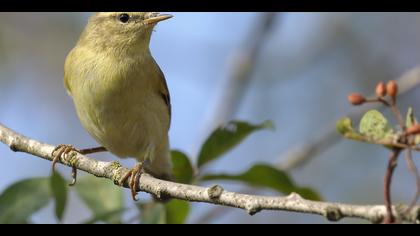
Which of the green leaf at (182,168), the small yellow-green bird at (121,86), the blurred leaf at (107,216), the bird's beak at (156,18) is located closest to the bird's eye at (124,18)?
the small yellow-green bird at (121,86)

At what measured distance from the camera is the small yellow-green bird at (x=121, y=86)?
14.8 feet

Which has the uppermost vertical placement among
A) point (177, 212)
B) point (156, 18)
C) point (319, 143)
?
point (156, 18)

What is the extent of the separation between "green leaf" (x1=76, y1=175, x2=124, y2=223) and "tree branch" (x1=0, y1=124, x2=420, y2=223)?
652 mm

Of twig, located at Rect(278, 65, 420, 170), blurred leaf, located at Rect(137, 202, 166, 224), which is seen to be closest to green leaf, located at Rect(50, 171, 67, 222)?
blurred leaf, located at Rect(137, 202, 166, 224)

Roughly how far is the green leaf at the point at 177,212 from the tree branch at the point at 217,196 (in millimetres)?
511

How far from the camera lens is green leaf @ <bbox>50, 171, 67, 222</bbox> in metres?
3.89

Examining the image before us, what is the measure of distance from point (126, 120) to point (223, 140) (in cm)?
85

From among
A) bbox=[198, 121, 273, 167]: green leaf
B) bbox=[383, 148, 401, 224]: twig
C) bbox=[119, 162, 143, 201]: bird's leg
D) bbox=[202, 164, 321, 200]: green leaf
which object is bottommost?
bbox=[383, 148, 401, 224]: twig

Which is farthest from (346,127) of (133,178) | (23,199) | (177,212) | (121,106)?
(121,106)

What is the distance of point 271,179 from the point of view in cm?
388

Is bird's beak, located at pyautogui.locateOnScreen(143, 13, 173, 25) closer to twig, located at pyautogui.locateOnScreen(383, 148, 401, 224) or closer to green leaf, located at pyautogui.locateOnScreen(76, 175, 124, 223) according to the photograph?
green leaf, located at pyautogui.locateOnScreen(76, 175, 124, 223)

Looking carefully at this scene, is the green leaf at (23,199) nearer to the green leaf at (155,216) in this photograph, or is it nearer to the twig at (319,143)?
the green leaf at (155,216)

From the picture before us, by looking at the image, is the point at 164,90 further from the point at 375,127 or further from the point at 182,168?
the point at 375,127
